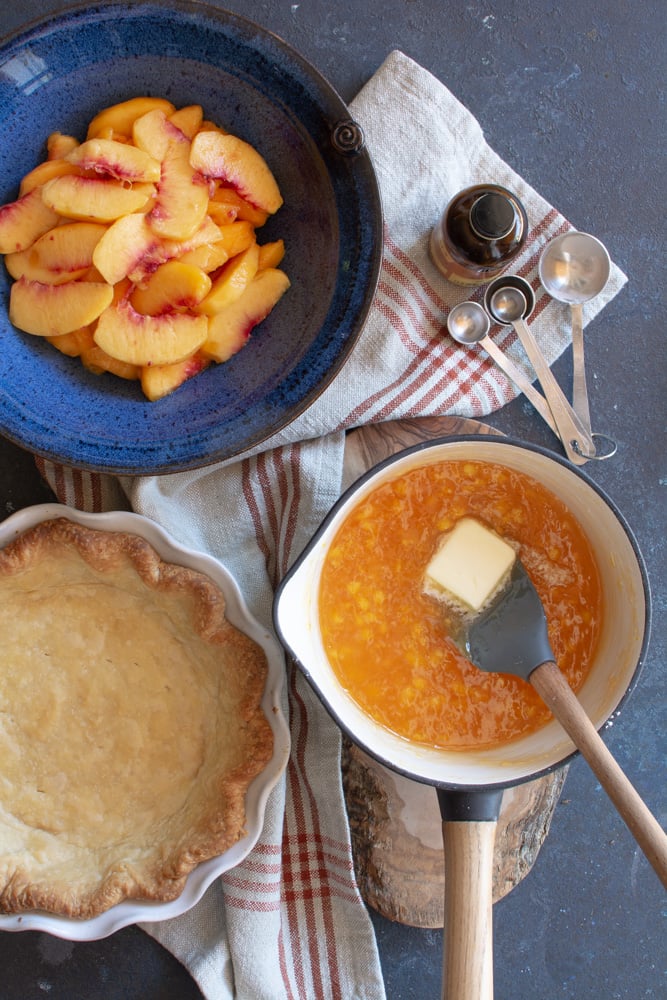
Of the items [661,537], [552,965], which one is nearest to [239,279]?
[661,537]

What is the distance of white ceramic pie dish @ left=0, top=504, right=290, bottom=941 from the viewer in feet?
5.63

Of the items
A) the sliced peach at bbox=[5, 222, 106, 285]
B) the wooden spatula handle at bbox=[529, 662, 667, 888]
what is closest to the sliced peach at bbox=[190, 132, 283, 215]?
the sliced peach at bbox=[5, 222, 106, 285]

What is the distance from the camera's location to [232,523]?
6.30ft

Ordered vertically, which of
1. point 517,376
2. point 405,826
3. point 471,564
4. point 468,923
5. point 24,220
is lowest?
point 405,826

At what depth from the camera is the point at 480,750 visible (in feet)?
5.68

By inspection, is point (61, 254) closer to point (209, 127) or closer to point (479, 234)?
point (209, 127)

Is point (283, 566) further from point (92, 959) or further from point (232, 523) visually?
point (92, 959)

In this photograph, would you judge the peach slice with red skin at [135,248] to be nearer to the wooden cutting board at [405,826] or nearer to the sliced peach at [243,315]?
the sliced peach at [243,315]

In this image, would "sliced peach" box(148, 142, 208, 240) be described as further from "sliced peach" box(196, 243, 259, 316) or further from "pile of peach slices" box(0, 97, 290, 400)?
"sliced peach" box(196, 243, 259, 316)

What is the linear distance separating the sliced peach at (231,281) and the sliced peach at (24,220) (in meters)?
0.34

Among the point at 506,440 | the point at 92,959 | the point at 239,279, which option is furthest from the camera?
the point at 92,959

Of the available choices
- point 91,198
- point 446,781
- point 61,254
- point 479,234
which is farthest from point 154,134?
point 446,781

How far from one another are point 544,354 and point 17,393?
46.3 inches

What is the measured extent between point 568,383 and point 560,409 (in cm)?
10
